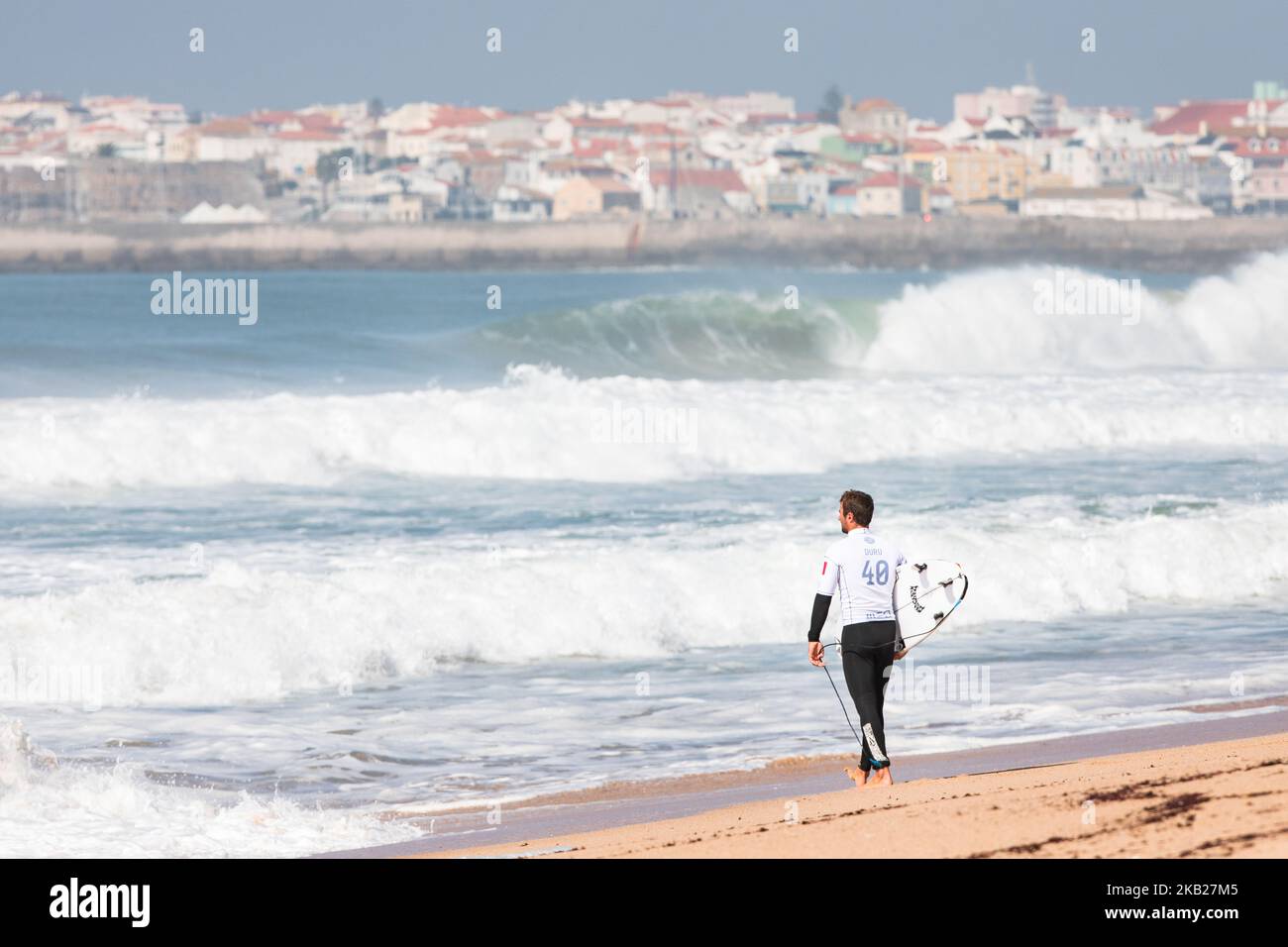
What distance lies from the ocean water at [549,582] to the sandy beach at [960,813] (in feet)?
1.69

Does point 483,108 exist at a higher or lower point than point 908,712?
higher

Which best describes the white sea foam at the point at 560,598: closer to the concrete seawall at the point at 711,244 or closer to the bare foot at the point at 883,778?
the bare foot at the point at 883,778

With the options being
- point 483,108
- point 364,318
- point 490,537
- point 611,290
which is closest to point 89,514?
point 490,537

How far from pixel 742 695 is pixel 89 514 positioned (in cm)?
790

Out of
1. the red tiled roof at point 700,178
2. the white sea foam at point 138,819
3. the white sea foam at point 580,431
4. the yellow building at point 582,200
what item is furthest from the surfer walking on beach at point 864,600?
the red tiled roof at point 700,178

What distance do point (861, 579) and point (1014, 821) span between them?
1.51m

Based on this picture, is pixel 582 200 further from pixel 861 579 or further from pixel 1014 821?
pixel 1014 821

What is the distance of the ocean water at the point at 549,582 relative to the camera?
8195mm

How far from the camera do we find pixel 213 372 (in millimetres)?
32031

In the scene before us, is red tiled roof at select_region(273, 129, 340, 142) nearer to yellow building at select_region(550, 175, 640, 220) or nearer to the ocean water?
yellow building at select_region(550, 175, 640, 220)

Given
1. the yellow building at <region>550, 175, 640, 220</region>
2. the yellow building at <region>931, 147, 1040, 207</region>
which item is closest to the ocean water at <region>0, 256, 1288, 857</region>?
the yellow building at <region>550, 175, 640, 220</region>

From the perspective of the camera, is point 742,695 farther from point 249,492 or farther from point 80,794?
point 249,492

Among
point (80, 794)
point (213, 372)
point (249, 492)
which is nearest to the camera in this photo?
point (80, 794)

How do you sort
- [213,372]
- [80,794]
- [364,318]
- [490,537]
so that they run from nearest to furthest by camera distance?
[80,794], [490,537], [213,372], [364,318]
